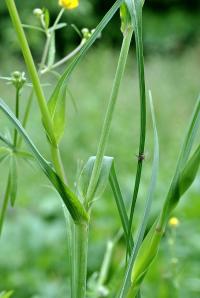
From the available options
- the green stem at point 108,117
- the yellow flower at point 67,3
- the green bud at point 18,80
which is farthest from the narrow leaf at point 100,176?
the yellow flower at point 67,3

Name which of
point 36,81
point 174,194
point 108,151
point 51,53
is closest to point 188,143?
point 174,194

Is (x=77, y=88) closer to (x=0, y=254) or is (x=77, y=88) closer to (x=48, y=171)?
(x=0, y=254)

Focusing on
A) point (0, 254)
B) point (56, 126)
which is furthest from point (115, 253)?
point (56, 126)

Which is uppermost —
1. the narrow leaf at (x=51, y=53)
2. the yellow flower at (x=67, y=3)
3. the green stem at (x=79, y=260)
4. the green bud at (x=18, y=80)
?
the yellow flower at (x=67, y=3)

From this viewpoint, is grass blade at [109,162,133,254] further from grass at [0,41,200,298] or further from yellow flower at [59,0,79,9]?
yellow flower at [59,0,79,9]

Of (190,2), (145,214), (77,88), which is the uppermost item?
(190,2)

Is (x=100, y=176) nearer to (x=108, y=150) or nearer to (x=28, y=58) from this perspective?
(x=28, y=58)

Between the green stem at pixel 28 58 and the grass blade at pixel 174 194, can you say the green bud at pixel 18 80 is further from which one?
the grass blade at pixel 174 194
